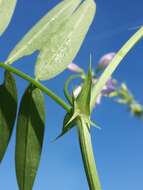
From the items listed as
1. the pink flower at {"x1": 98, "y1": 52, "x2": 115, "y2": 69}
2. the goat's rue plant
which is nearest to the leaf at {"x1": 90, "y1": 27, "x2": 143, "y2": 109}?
the goat's rue plant

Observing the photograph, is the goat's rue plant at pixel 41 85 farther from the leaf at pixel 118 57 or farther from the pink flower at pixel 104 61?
the pink flower at pixel 104 61

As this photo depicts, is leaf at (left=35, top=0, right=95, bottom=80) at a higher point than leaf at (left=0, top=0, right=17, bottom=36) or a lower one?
lower

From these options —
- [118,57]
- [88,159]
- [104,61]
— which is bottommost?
[88,159]

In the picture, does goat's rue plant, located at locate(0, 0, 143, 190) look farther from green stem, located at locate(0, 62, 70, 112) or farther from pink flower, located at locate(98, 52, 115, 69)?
pink flower, located at locate(98, 52, 115, 69)

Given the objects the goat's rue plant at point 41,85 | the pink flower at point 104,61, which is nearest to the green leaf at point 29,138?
the goat's rue plant at point 41,85

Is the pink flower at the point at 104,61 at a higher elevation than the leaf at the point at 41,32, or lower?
higher

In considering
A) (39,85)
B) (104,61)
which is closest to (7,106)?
(39,85)

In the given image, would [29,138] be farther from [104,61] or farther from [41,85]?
[104,61]

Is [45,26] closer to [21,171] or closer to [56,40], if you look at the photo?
[56,40]
